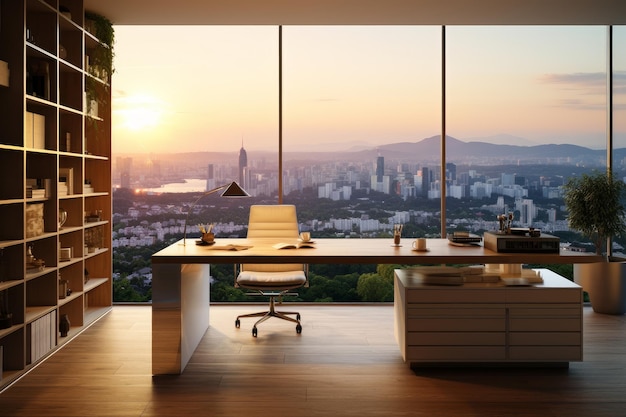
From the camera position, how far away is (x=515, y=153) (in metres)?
6.03

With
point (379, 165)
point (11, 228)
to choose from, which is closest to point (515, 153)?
point (379, 165)

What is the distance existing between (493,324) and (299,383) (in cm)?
126

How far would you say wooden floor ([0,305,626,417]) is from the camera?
318cm

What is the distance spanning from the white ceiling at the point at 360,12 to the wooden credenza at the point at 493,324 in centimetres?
266

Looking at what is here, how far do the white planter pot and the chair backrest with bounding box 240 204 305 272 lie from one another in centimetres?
277

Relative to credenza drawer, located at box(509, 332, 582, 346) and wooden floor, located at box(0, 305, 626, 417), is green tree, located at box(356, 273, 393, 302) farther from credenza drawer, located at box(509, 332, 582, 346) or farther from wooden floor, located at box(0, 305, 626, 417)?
credenza drawer, located at box(509, 332, 582, 346)

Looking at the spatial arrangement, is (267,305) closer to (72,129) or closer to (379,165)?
(379,165)

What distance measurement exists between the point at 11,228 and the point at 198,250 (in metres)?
1.16

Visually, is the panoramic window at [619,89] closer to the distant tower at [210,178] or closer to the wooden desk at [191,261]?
the wooden desk at [191,261]

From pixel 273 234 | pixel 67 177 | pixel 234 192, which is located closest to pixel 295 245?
pixel 234 192

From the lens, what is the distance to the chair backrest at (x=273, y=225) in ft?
16.4

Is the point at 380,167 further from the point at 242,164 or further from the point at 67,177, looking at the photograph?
the point at 67,177

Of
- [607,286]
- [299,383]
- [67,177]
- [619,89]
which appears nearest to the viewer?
[299,383]

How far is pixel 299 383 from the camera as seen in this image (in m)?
3.59
